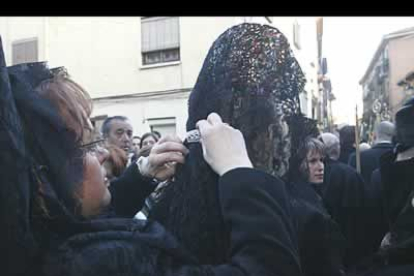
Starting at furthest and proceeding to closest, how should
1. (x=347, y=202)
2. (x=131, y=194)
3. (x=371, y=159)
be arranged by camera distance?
1. (x=371, y=159)
2. (x=347, y=202)
3. (x=131, y=194)

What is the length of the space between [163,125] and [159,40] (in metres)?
2.18

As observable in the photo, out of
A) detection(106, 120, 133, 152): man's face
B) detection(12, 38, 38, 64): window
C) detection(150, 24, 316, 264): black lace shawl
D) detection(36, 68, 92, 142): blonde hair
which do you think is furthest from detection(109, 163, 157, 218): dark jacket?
detection(12, 38, 38, 64): window

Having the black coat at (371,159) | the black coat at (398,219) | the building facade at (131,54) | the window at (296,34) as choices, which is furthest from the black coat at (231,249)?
the window at (296,34)

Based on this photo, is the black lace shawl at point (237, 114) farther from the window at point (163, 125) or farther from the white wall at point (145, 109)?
the window at point (163, 125)

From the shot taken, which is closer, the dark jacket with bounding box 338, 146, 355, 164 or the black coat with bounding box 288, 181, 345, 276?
the black coat with bounding box 288, 181, 345, 276

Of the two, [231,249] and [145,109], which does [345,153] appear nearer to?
[231,249]

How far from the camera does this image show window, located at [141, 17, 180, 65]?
12062 mm

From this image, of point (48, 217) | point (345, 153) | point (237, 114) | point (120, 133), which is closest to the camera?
point (48, 217)

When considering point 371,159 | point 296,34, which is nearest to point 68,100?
point 371,159

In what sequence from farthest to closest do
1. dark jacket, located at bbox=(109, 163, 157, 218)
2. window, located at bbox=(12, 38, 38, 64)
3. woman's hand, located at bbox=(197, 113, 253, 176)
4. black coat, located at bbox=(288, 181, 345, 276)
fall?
1. window, located at bbox=(12, 38, 38, 64)
2. dark jacket, located at bbox=(109, 163, 157, 218)
3. black coat, located at bbox=(288, 181, 345, 276)
4. woman's hand, located at bbox=(197, 113, 253, 176)

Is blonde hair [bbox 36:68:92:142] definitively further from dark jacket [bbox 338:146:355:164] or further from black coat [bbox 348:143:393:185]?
dark jacket [bbox 338:146:355:164]

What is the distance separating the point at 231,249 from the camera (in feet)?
3.47
